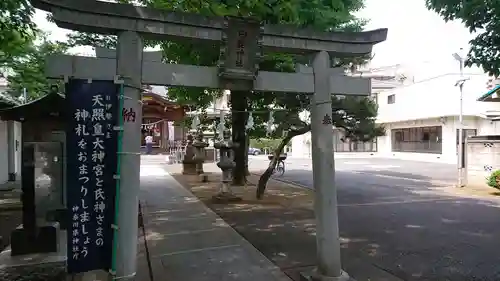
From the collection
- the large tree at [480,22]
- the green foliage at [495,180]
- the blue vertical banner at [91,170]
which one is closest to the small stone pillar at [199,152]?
the green foliage at [495,180]

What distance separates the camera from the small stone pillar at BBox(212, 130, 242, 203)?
1132 centimetres

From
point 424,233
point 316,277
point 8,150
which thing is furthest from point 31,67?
point 424,233

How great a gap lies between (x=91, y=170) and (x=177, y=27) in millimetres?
1681

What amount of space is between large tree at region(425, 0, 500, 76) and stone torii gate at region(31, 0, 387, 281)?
5.00ft

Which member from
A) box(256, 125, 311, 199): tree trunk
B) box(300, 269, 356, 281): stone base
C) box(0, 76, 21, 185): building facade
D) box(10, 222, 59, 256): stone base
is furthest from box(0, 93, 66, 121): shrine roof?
box(0, 76, 21, 185): building facade

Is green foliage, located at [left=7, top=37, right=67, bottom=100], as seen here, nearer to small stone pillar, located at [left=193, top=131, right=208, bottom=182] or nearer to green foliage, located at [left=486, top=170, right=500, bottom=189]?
small stone pillar, located at [left=193, top=131, right=208, bottom=182]

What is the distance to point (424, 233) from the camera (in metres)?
7.68

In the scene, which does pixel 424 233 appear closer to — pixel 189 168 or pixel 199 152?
pixel 199 152

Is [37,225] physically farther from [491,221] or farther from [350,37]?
[491,221]

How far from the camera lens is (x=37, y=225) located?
A: 5797 mm

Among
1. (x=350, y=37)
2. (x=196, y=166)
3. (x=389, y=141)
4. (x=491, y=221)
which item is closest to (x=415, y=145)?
(x=389, y=141)

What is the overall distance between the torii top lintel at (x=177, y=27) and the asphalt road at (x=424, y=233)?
3252mm

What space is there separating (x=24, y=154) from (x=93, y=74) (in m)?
2.81

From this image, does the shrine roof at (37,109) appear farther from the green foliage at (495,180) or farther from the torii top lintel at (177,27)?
the green foliage at (495,180)
